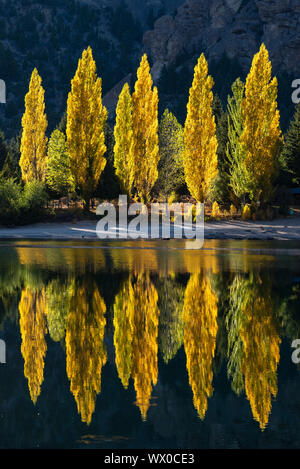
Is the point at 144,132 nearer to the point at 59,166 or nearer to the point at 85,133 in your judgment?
the point at 85,133

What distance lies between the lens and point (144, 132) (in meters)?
47.6

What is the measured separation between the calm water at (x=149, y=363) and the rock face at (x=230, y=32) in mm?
109560

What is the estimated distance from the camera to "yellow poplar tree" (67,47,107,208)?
45.0 m

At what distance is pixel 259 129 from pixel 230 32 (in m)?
97.2

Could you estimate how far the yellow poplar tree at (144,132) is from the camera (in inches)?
1866

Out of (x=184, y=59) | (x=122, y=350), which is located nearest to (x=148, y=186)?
(x=122, y=350)

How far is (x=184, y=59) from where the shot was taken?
143375 millimetres

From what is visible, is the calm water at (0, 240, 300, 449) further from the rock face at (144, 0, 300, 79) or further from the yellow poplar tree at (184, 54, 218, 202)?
the rock face at (144, 0, 300, 79)

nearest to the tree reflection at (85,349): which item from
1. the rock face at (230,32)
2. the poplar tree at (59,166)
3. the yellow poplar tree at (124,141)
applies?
the yellow poplar tree at (124,141)

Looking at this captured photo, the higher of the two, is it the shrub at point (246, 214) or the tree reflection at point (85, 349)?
the tree reflection at point (85, 349)

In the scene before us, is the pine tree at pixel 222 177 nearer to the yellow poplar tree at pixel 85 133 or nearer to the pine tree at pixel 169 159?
the pine tree at pixel 169 159

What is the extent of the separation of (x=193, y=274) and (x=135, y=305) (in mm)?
6088

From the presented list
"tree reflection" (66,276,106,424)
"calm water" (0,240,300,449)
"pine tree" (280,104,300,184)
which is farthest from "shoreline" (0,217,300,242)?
"tree reflection" (66,276,106,424)

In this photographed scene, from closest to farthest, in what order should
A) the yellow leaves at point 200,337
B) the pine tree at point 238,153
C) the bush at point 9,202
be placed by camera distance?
the yellow leaves at point 200,337 → the bush at point 9,202 → the pine tree at point 238,153
